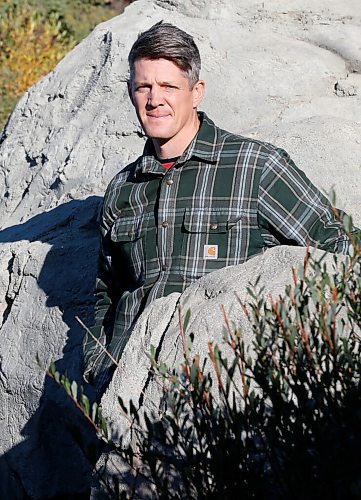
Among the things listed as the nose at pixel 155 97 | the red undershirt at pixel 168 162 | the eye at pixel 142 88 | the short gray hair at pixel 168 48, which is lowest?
the red undershirt at pixel 168 162

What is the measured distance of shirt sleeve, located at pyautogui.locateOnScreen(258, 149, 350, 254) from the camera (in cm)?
362

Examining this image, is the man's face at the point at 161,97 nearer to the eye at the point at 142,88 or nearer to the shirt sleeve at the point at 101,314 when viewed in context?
the eye at the point at 142,88

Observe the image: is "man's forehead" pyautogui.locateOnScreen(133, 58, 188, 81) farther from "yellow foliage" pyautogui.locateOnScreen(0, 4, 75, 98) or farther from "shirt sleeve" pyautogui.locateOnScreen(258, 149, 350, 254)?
"yellow foliage" pyautogui.locateOnScreen(0, 4, 75, 98)

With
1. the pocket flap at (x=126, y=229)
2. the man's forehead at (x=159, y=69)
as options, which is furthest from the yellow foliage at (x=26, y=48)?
the man's forehead at (x=159, y=69)

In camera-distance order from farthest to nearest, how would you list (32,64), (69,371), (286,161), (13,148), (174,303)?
(32,64), (13,148), (69,371), (286,161), (174,303)

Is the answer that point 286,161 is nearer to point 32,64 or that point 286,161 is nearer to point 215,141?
point 215,141

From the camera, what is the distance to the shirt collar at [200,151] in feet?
12.4

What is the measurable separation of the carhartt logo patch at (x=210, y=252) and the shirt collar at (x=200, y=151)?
1.15 ft

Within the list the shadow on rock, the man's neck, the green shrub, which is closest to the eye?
the man's neck

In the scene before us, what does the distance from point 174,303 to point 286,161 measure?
86cm

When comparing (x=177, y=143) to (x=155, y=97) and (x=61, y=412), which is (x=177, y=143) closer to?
(x=155, y=97)

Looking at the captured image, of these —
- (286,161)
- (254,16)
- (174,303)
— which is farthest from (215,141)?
(254,16)

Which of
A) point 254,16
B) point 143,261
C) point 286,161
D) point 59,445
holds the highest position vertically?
point 254,16

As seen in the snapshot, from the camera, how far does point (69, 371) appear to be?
446 cm
